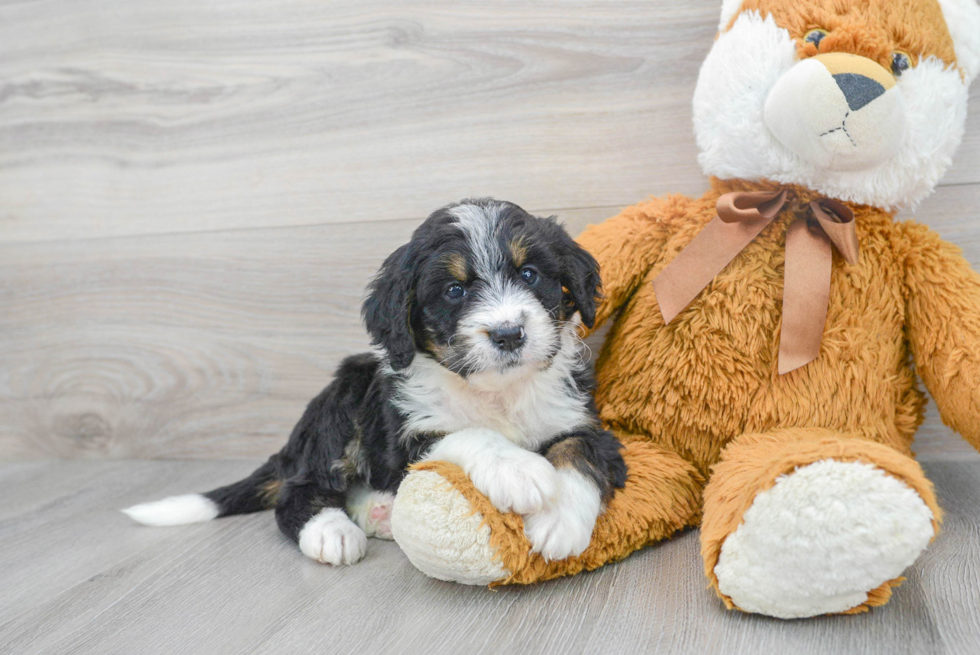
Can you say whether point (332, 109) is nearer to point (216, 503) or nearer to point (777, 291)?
point (216, 503)

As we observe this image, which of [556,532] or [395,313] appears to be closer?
[556,532]

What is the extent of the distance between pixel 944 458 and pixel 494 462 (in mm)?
1446

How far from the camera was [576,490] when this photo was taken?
147cm

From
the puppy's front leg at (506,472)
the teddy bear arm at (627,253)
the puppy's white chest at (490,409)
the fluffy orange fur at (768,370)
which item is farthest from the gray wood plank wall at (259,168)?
the puppy's front leg at (506,472)

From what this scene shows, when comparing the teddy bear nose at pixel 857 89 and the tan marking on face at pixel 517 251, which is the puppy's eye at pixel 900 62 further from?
the tan marking on face at pixel 517 251

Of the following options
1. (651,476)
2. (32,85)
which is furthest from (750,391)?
(32,85)

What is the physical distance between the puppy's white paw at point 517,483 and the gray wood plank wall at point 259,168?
969mm

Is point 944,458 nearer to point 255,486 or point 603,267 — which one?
point 603,267

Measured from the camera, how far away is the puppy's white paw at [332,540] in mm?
1694

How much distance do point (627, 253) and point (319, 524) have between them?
3.20ft

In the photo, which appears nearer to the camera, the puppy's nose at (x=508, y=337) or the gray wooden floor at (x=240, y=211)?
the puppy's nose at (x=508, y=337)

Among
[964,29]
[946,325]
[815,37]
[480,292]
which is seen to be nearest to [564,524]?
[480,292]

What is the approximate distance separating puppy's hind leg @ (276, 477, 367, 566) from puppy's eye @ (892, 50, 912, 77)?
1.53m

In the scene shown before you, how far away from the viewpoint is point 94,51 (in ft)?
8.11
